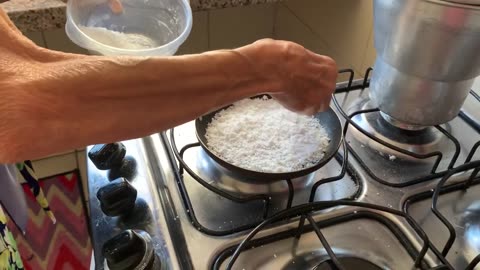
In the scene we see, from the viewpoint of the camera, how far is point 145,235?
44cm

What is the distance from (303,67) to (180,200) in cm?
21

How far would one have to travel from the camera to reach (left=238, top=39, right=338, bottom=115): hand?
0.42 meters

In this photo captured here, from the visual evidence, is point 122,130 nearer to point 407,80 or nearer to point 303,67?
point 303,67

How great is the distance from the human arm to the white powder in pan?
0.14 m

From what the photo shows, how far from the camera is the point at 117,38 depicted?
30.7 inches

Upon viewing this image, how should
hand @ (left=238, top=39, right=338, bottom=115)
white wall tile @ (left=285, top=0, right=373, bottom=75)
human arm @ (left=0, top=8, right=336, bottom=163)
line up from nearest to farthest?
1. human arm @ (left=0, top=8, right=336, bottom=163)
2. hand @ (left=238, top=39, right=338, bottom=115)
3. white wall tile @ (left=285, top=0, right=373, bottom=75)

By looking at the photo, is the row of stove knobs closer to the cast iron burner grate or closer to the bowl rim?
the cast iron burner grate

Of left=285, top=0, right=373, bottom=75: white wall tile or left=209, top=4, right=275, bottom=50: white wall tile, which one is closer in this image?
left=285, top=0, right=373, bottom=75: white wall tile

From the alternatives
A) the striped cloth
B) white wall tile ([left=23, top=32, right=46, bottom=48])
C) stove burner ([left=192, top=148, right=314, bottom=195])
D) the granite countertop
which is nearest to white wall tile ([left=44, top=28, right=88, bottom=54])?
white wall tile ([left=23, top=32, right=46, bottom=48])

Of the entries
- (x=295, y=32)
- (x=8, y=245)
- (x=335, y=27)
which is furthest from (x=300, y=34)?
(x=8, y=245)

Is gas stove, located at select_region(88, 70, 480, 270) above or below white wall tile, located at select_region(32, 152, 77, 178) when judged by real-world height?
above

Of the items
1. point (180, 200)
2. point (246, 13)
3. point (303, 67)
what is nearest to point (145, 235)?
point (180, 200)

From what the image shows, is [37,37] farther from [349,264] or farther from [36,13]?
[349,264]

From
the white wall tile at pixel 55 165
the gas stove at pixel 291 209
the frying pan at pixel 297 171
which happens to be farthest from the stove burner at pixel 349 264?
the white wall tile at pixel 55 165
